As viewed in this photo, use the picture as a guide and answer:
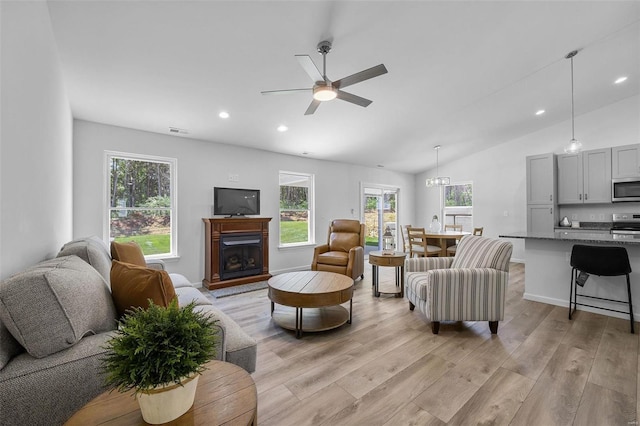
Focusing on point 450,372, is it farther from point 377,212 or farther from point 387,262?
point 377,212

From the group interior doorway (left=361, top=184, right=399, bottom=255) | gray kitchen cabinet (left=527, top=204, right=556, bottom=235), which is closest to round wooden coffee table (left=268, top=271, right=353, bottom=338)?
interior doorway (left=361, top=184, right=399, bottom=255)

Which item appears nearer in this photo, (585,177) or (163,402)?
(163,402)

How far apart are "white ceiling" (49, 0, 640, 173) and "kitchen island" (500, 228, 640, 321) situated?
7.16 ft

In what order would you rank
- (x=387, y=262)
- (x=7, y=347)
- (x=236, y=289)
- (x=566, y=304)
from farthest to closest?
(x=236, y=289) → (x=387, y=262) → (x=566, y=304) → (x=7, y=347)

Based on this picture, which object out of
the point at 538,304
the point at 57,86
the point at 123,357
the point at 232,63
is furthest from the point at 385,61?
the point at 538,304

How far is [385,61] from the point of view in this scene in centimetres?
299

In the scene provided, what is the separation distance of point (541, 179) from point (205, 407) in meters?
6.66

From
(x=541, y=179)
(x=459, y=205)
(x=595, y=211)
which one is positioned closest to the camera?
(x=595, y=211)

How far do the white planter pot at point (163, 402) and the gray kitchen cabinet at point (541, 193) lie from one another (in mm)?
6516

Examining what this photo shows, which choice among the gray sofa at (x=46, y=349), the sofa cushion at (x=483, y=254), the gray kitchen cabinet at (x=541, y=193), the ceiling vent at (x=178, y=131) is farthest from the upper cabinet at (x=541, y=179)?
Result: the gray sofa at (x=46, y=349)

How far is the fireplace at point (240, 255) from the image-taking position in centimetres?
442

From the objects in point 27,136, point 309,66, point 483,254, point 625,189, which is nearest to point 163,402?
point 27,136

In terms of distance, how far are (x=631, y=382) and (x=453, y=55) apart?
322 cm

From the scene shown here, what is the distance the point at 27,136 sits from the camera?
1.50 metres
